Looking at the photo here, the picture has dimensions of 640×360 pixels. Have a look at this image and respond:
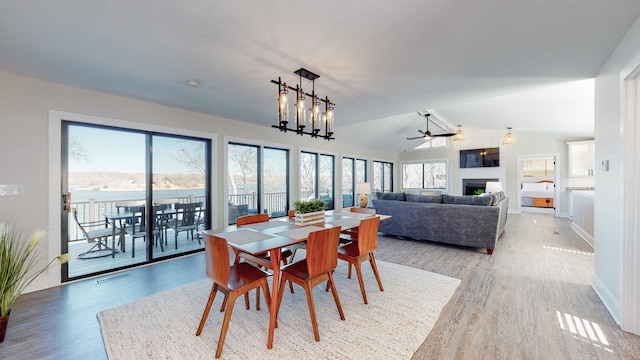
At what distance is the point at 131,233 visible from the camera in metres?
3.62

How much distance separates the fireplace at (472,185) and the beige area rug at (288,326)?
7.19 metres

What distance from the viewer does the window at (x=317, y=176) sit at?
20.2ft

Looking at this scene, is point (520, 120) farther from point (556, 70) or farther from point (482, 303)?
point (482, 303)

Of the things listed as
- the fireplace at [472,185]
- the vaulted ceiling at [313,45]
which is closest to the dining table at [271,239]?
the vaulted ceiling at [313,45]

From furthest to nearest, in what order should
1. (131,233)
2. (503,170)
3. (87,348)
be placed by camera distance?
(503,170), (131,233), (87,348)

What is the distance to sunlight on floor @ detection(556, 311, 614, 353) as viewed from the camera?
72.1 inches

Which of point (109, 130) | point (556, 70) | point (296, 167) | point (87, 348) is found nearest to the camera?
point (87, 348)

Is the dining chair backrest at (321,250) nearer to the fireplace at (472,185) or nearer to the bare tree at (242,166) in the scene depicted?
the bare tree at (242,166)

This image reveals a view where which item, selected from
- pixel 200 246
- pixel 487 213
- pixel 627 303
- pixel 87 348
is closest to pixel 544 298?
pixel 627 303

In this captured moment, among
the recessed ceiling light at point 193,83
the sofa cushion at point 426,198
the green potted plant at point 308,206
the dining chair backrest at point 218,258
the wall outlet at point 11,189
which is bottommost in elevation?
the dining chair backrest at point 218,258

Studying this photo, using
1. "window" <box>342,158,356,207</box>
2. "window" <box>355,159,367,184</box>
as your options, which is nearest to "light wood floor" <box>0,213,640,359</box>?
"window" <box>342,158,356,207</box>

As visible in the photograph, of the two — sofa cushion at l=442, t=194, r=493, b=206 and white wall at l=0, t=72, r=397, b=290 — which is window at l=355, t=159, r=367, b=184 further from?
white wall at l=0, t=72, r=397, b=290

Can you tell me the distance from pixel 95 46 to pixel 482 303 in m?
4.16

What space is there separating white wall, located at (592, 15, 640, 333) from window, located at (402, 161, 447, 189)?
23.3ft
